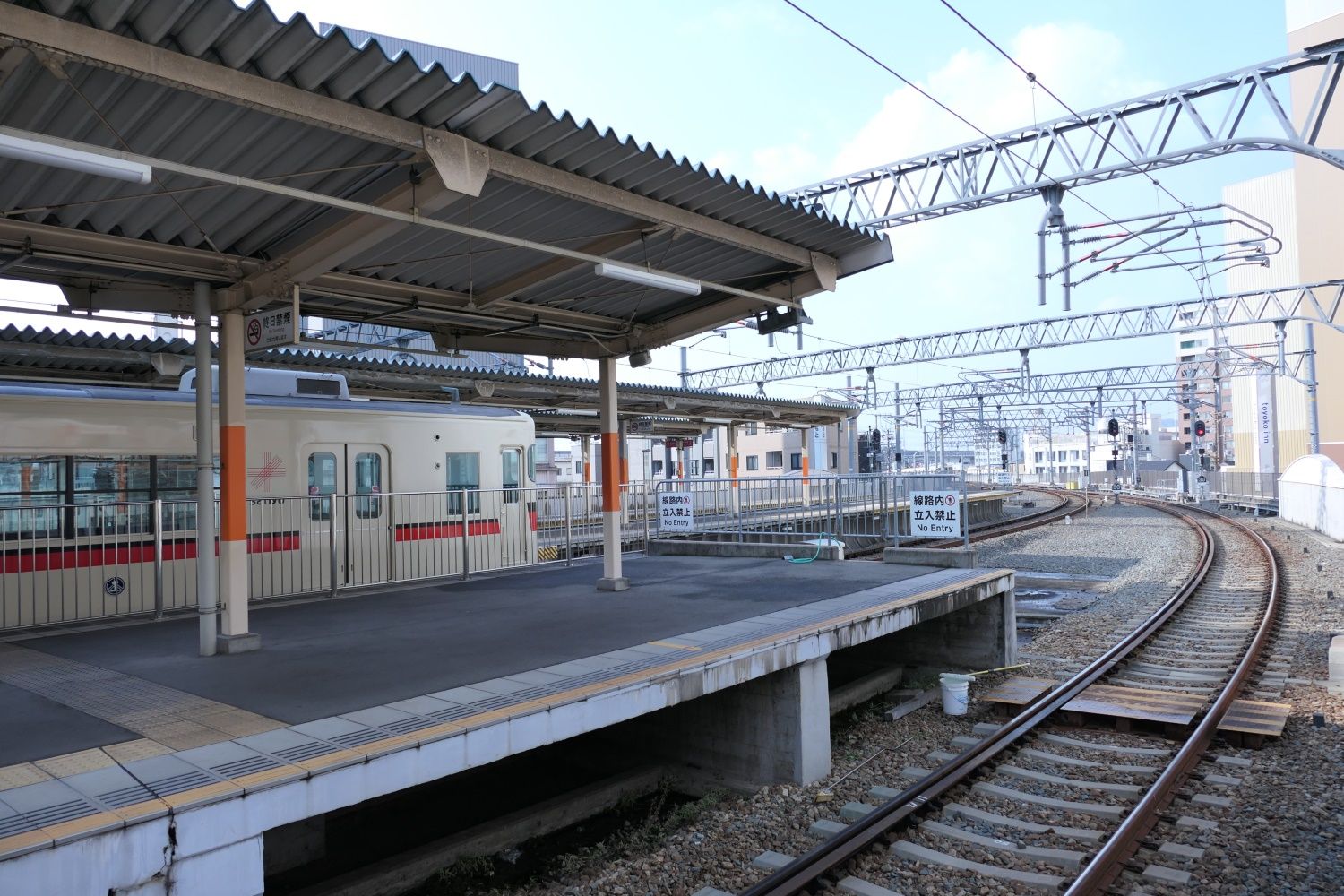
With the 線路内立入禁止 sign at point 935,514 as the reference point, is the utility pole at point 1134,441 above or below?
above

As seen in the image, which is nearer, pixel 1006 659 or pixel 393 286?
pixel 393 286

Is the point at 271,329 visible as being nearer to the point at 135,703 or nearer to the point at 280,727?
the point at 135,703

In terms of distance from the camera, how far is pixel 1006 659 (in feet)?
36.3

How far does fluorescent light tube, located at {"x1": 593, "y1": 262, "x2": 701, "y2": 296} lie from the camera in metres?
7.80

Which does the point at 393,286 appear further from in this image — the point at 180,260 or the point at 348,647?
the point at 348,647

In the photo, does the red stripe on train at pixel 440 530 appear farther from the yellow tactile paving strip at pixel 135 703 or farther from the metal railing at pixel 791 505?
the yellow tactile paving strip at pixel 135 703

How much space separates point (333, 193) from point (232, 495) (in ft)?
9.00

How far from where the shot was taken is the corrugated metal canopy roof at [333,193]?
4984mm

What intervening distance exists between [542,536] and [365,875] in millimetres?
10656

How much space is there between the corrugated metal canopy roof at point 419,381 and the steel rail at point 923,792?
469 inches

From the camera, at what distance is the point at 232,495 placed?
7.78 meters

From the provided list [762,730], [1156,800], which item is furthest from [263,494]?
[1156,800]

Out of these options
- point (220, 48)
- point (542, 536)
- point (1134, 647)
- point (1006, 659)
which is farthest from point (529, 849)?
point (542, 536)

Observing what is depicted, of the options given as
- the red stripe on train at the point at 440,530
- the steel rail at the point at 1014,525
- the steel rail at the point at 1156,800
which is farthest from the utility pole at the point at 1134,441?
the red stripe on train at the point at 440,530
